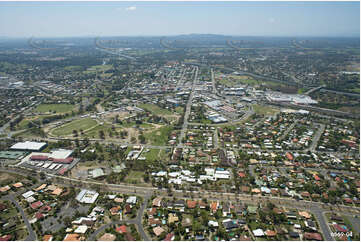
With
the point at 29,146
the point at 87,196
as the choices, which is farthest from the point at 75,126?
the point at 87,196

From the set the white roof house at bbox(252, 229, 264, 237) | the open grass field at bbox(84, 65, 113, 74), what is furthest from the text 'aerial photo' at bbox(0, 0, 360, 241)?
the open grass field at bbox(84, 65, 113, 74)

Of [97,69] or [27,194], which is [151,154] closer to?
[27,194]

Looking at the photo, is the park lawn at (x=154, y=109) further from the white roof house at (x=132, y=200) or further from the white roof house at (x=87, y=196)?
the white roof house at (x=132, y=200)

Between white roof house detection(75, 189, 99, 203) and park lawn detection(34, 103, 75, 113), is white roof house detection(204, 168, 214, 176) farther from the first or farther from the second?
park lawn detection(34, 103, 75, 113)

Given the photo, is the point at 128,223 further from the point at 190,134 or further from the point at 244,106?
the point at 244,106

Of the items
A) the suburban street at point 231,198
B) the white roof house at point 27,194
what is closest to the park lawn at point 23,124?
the suburban street at point 231,198

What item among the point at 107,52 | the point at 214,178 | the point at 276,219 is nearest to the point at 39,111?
the point at 214,178
